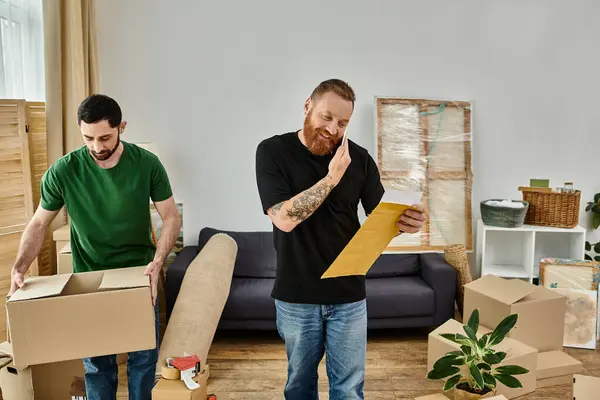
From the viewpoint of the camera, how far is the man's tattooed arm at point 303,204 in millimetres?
1694

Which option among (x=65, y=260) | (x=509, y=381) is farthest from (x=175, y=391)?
(x=65, y=260)

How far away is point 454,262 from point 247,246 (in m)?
1.49

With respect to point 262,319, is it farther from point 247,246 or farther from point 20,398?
point 20,398

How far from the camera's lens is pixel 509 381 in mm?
2285

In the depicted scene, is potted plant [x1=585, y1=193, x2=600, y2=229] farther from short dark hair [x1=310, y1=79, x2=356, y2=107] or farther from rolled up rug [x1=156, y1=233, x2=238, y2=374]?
short dark hair [x1=310, y1=79, x2=356, y2=107]

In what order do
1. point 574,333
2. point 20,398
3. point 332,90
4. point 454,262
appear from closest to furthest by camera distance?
point 332,90, point 20,398, point 574,333, point 454,262

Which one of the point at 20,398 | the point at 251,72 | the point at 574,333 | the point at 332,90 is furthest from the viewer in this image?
the point at 251,72

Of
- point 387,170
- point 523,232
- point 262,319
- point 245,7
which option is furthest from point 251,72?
point 523,232

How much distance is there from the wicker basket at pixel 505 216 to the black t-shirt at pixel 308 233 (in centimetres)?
232

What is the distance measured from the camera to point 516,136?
426cm

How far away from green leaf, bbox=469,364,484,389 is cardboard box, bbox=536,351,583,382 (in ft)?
3.13

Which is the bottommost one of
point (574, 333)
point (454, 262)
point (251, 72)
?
point (574, 333)

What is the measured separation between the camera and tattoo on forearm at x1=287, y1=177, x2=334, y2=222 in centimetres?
169

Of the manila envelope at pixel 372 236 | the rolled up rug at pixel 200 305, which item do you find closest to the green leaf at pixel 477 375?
the manila envelope at pixel 372 236
